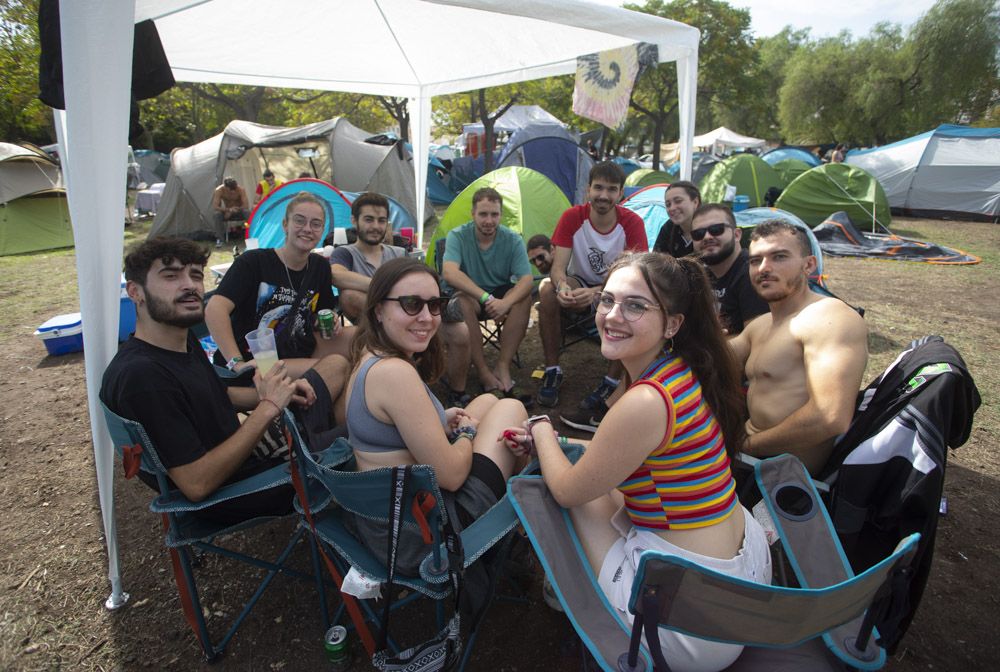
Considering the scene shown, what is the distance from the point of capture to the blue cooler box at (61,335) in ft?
15.4

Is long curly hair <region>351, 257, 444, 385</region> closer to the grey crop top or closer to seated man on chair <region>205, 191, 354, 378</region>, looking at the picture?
the grey crop top

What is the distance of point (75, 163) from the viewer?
5.77 ft

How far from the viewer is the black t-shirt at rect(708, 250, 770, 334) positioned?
3.02m

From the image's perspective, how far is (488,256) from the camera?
417 cm

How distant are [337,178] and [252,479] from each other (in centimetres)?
984

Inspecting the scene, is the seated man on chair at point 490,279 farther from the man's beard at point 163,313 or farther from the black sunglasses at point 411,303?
the man's beard at point 163,313

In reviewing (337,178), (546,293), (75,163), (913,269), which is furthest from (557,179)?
(75,163)

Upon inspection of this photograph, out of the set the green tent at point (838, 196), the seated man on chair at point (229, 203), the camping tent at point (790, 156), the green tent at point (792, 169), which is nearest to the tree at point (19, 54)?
the seated man on chair at point (229, 203)

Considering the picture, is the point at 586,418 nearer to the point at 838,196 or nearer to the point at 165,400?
the point at 165,400

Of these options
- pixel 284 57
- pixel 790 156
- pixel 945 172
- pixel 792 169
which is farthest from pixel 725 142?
pixel 284 57

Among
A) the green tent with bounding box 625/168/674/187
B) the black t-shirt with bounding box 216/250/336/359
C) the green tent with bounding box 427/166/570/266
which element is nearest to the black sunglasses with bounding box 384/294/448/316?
the black t-shirt with bounding box 216/250/336/359

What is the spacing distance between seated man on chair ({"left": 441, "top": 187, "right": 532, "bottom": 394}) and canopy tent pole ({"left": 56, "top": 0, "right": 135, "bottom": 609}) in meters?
2.26

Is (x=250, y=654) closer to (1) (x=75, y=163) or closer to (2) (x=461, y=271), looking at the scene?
(1) (x=75, y=163)

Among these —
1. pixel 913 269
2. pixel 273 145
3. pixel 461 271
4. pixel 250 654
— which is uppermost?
pixel 273 145
